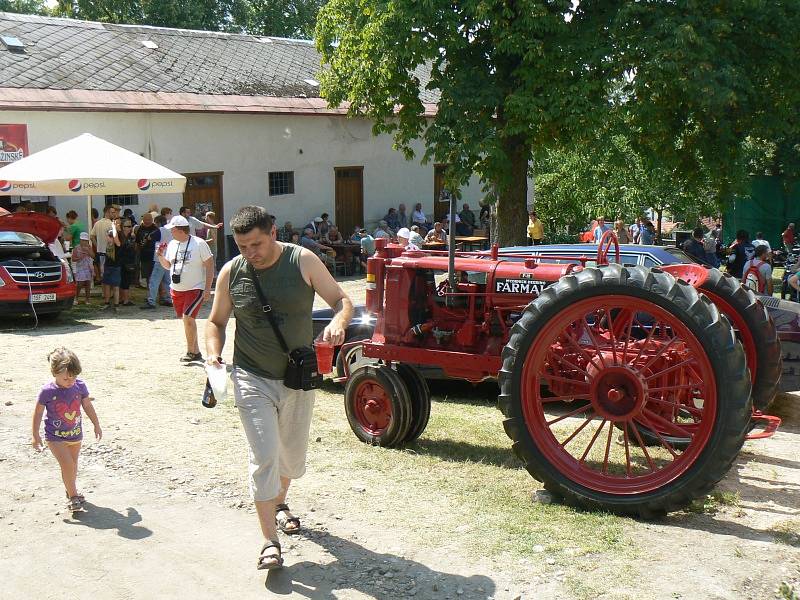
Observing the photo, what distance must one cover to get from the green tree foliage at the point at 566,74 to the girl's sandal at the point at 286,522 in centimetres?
998

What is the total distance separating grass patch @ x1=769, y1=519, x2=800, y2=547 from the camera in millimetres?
5668

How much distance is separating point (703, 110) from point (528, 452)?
476 inches

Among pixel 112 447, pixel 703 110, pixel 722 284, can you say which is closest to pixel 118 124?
pixel 703 110

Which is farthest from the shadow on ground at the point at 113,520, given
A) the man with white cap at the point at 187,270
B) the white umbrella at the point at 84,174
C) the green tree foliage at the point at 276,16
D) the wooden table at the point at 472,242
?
the green tree foliage at the point at 276,16

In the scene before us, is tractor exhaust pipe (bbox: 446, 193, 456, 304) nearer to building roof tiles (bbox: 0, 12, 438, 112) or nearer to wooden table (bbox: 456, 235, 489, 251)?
building roof tiles (bbox: 0, 12, 438, 112)

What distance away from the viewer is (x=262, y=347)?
5348 mm

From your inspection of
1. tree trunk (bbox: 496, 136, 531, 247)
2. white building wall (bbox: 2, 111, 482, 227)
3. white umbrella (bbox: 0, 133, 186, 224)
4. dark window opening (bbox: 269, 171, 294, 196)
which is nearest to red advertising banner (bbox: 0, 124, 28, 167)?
white building wall (bbox: 2, 111, 482, 227)

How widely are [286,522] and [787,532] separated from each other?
9.99 feet

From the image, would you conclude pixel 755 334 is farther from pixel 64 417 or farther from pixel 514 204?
pixel 514 204

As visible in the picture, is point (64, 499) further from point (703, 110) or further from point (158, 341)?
point (703, 110)

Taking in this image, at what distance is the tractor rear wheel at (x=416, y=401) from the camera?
7797 millimetres

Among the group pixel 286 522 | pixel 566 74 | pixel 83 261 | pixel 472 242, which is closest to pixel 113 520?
pixel 286 522

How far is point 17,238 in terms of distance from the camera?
15.1 metres

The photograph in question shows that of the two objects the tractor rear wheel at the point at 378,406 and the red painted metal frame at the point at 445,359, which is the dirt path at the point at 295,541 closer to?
the tractor rear wheel at the point at 378,406
